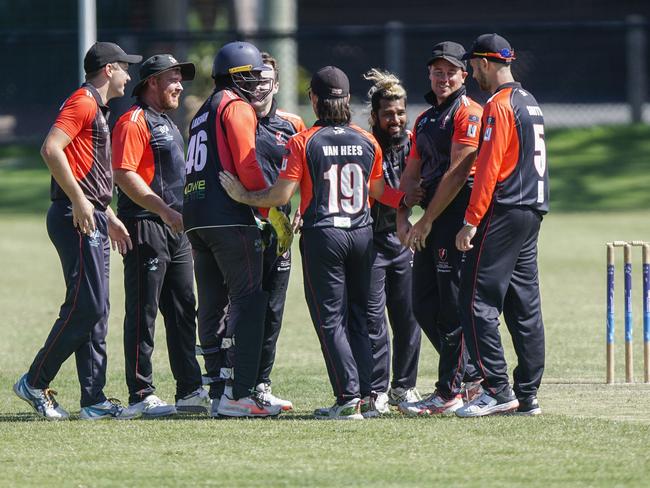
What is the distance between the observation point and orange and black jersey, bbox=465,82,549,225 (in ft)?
25.0

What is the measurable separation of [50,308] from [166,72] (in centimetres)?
566

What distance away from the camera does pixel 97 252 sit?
7.88 metres

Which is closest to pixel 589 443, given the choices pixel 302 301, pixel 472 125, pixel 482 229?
pixel 482 229

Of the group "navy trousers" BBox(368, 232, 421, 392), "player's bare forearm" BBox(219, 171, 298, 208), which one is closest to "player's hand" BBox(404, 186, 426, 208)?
"navy trousers" BBox(368, 232, 421, 392)

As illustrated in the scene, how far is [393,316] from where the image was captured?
28.7 feet

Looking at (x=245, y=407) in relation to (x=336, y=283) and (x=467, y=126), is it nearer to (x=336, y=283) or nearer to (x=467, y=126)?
(x=336, y=283)

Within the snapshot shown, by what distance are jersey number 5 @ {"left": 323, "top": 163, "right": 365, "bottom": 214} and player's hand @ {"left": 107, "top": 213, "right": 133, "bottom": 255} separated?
4.31 feet

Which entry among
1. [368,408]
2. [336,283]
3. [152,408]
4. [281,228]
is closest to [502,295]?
[336,283]

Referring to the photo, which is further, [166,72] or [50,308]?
[50,308]

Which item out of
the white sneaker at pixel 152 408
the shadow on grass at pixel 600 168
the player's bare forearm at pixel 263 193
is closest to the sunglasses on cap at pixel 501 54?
the player's bare forearm at pixel 263 193

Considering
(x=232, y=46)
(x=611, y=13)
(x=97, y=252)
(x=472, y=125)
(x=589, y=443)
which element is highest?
(x=611, y=13)

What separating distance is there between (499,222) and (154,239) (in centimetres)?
213

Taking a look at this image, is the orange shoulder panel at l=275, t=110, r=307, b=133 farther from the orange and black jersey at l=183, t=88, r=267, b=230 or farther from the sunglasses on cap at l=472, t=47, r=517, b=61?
the sunglasses on cap at l=472, t=47, r=517, b=61

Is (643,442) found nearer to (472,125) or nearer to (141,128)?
(472,125)
